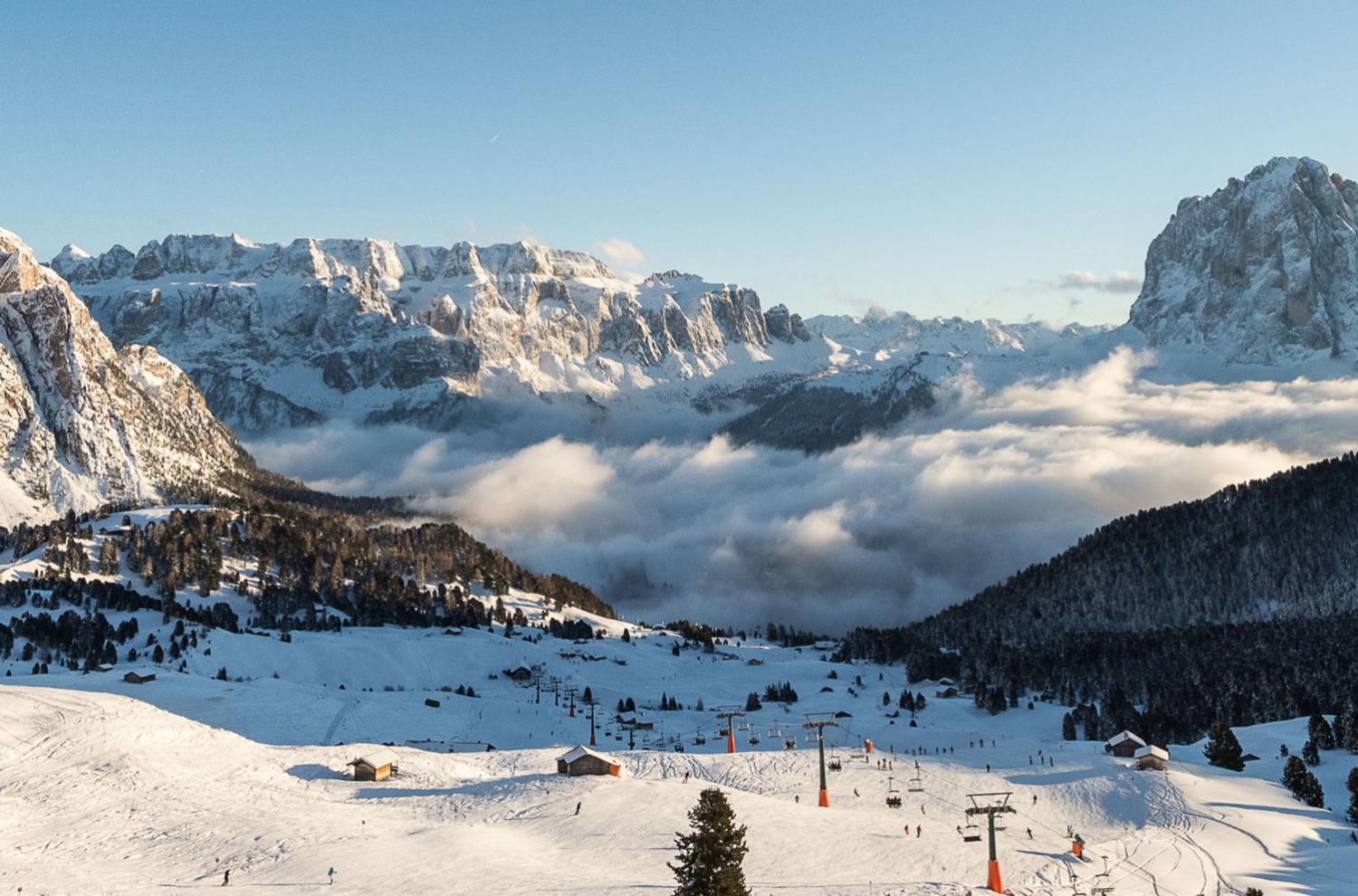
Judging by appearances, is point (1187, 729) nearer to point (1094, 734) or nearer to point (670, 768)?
point (1094, 734)

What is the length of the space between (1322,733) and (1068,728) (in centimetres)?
4125

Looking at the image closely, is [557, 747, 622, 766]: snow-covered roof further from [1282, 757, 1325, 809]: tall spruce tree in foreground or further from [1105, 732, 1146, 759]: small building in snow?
[1282, 757, 1325, 809]: tall spruce tree in foreground

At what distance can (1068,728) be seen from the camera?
18950 centimetres

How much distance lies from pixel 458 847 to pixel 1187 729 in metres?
144

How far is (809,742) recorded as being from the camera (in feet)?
573

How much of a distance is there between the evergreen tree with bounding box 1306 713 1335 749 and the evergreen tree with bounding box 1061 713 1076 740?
123 ft

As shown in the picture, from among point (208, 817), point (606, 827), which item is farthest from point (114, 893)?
point (606, 827)

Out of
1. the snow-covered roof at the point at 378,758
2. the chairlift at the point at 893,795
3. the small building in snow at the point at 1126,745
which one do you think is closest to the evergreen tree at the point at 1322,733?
the small building in snow at the point at 1126,745

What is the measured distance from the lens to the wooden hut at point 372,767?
118 m

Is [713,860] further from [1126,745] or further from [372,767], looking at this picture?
[1126,745]

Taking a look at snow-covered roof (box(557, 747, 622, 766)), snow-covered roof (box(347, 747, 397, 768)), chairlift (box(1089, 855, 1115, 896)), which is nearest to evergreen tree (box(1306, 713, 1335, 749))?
chairlift (box(1089, 855, 1115, 896))

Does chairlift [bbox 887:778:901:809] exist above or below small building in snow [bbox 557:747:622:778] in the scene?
below

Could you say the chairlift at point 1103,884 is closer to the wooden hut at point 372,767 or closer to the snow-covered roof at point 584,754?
the snow-covered roof at point 584,754

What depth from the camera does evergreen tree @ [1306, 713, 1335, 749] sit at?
155m
